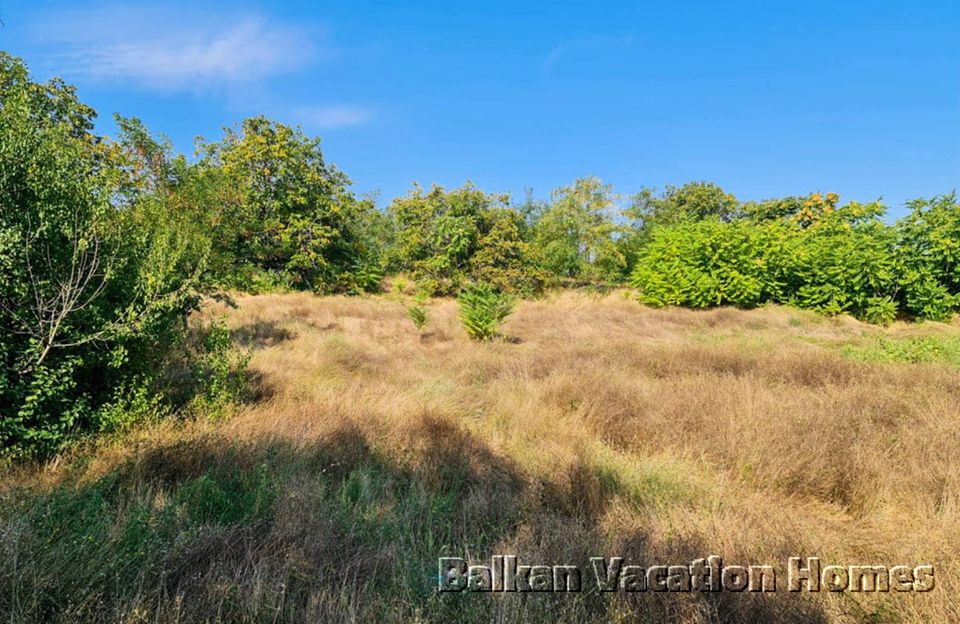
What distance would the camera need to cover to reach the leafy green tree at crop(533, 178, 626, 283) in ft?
90.8

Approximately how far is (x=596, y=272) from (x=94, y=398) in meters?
26.8

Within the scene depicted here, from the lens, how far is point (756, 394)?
5746mm

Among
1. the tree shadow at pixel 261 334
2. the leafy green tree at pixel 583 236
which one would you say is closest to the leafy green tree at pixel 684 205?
the leafy green tree at pixel 583 236

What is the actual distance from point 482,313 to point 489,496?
8.46 metres

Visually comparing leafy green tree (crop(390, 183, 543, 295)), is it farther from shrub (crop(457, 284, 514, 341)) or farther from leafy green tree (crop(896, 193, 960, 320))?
leafy green tree (crop(896, 193, 960, 320))

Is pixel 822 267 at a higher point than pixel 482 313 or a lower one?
higher

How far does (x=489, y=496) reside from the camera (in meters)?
3.40

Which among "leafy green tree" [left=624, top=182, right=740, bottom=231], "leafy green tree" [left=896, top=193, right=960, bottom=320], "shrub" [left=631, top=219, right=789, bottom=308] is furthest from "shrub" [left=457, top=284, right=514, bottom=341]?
"leafy green tree" [left=624, top=182, right=740, bottom=231]

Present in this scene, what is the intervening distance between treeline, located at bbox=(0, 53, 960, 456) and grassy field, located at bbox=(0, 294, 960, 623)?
89 centimetres

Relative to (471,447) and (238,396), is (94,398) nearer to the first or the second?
(238,396)

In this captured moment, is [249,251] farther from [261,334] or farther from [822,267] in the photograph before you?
[822,267]

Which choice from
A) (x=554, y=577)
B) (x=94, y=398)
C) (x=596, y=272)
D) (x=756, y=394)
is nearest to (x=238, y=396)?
(x=94, y=398)

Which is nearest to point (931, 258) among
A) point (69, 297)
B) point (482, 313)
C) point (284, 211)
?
point (482, 313)

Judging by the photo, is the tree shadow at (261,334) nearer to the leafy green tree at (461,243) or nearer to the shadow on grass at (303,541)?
the shadow on grass at (303,541)
